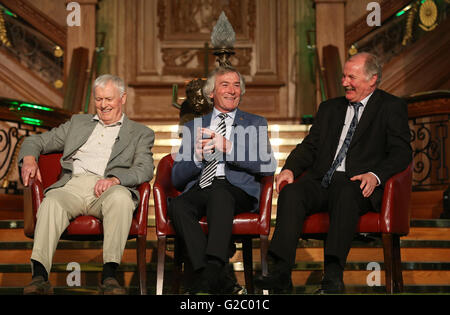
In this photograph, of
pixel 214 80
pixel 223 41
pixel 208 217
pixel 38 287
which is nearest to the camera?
pixel 38 287

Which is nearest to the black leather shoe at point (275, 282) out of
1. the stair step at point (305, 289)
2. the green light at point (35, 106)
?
the stair step at point (305, 289)

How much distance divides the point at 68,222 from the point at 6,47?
4828mm

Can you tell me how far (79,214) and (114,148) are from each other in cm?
40

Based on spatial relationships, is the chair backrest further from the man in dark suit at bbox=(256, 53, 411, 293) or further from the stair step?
the man in dark suit at bbox=(256, 53, 411, 293)

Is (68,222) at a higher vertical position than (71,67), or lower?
lower

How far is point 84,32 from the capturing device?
8172 mm

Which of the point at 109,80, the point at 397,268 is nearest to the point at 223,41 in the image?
the point at 109,80

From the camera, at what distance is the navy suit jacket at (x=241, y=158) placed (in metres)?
3.51

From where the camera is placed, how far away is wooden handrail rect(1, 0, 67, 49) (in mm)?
7797

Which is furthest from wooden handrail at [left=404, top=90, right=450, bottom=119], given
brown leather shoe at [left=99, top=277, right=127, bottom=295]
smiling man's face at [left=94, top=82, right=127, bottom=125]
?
brown leather shoe at [left=99, top=277, right=127, bottom=295]

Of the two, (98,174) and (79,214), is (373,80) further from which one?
(79,214)

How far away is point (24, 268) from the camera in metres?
4.11

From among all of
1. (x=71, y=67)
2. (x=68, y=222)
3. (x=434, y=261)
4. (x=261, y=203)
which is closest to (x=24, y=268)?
(x=68, y=222)

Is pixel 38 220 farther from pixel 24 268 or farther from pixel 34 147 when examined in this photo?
pixel 24 268
